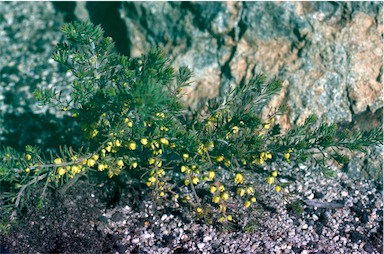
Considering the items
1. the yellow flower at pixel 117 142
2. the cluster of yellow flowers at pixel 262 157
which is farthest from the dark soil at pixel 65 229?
the cluster of yellow flowers at pixel 262 157

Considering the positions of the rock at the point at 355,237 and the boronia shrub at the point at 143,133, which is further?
the rock at the point at 355,237

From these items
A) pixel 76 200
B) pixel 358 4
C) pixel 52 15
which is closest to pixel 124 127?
pixel 76 200

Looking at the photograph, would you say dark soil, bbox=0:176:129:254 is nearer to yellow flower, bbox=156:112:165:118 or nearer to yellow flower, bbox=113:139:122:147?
yellow flower, bbox=113:139:122:147

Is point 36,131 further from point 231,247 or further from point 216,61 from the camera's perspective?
point 231,247

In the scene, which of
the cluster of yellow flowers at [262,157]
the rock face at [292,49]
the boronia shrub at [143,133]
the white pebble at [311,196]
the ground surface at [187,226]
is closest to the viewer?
the boronia shrub at [143,133]

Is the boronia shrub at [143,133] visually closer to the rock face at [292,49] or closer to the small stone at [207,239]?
the small stone at [207,239]

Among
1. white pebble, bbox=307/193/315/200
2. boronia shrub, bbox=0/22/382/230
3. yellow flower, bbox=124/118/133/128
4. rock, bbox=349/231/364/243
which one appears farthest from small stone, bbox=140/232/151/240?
rock, bbox=349/231/364/243

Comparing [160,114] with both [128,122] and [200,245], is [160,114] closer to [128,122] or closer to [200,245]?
[128,122]
